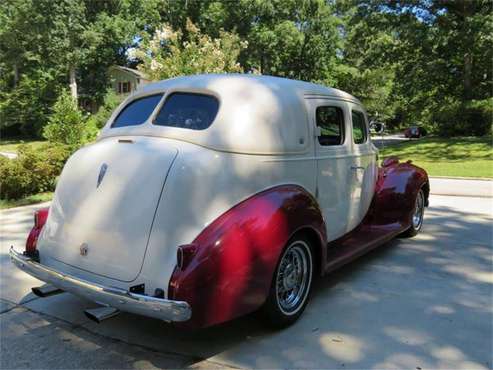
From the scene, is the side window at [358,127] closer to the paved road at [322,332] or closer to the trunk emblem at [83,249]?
the paved road at [322,332]

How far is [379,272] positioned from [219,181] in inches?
97.7

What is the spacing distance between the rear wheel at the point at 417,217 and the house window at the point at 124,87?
40.3 metres

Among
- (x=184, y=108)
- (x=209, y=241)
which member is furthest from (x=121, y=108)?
(x=209, y=241)

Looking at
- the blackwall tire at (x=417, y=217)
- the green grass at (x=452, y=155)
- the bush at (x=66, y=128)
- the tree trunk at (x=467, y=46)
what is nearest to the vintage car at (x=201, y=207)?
the blackwall tire at (x=417, y=217)

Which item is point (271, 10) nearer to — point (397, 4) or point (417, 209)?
point (397, 4)

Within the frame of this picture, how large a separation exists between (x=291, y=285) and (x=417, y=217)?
3.43 m

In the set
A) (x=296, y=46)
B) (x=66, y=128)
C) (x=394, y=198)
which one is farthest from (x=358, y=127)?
(x=296, y=46)

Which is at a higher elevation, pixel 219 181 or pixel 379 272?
pixel 219 181

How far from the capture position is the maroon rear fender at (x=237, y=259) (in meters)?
2.94

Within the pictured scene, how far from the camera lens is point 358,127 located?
5195 mm

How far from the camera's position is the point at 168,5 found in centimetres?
4188

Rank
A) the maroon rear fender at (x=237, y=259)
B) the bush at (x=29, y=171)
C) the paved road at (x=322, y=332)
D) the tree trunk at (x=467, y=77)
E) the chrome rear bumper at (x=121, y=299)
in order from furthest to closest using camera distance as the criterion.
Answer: the tree trunk at (x=467, y=77)
the bush at (x=29, y=171)
the paved road at (x=322, y=332)
the maroon rear fender at (x=237, y=259)
the chrome rear bumper at (x=121, y=299)

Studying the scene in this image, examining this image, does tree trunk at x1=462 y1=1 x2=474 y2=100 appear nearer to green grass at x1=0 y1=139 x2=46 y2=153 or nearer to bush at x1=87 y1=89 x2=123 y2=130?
green grass at x1=0 y1=139 x2=46 y2=153

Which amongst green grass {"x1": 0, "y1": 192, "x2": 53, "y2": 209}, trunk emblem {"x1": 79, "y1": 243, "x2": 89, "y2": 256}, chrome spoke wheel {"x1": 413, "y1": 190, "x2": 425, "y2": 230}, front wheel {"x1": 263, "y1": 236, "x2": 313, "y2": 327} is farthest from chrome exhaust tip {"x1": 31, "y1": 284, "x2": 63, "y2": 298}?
green grass {"x1": 0, "y1": 192, "x2": 53, "y2": 209}
